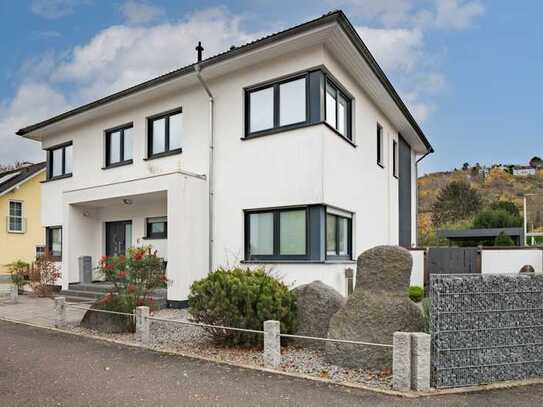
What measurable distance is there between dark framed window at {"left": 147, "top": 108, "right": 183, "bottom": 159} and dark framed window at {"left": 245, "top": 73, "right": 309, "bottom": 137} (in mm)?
2609

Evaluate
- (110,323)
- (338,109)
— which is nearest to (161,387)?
(110,323)

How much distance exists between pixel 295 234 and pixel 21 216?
2113cm

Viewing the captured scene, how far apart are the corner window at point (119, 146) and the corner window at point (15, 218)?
44.3 feet

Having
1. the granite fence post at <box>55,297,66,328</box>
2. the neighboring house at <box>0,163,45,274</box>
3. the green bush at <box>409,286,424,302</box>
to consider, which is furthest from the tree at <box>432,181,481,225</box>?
the granite fence post at <box>55,297,66,328</box>

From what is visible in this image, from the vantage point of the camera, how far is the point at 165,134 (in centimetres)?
1417

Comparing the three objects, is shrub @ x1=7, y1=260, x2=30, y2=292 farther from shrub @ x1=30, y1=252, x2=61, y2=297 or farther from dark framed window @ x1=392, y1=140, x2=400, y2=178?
dark framed window @ x1=392, y1=140, x2=400, y2=178

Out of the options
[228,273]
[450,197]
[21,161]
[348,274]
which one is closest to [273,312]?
[228,273]

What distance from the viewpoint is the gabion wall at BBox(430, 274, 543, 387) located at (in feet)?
19.0

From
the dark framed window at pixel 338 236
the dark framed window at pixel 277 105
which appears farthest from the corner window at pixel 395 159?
the dark framed window at pixel 277 105

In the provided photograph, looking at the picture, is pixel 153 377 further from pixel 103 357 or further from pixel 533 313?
pixel 533 313

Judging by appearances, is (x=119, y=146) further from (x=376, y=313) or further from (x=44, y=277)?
(x=376, y=313)

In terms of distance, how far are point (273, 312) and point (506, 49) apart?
588 inches

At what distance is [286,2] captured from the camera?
12117 millimetres

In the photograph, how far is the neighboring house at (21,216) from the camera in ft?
84.1
